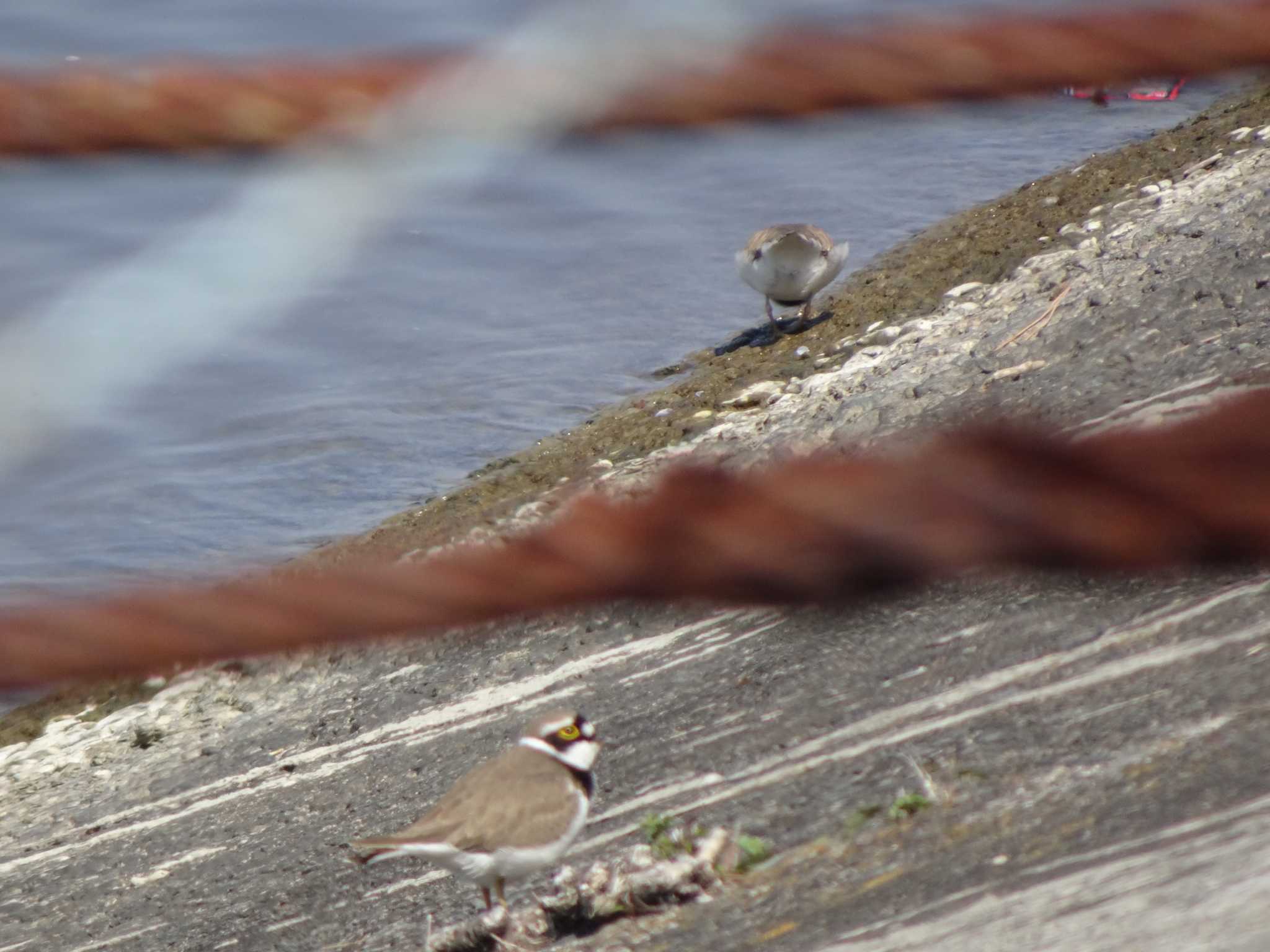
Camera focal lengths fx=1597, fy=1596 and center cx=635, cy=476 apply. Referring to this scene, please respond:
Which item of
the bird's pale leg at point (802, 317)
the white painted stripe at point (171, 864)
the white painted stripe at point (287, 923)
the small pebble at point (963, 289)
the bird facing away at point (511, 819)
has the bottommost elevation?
the white painted stripe at point (287, 923)

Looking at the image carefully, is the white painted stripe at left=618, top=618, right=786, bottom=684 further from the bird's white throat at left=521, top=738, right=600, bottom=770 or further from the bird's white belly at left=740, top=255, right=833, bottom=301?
the bird's white belly at left=740, top=255, right=833, bottom=301

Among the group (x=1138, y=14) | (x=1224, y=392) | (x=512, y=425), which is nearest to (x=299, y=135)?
(x=1138, y=14)

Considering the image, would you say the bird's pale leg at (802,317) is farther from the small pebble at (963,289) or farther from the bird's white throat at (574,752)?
the bird's white throat at (574,752)

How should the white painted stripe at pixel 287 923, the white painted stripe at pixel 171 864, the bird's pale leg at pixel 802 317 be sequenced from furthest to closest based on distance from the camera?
the bird's pale leg at pixel 802 317, the white painted stripe at pixel 171 864, the white painted stripe at pixel 287 923

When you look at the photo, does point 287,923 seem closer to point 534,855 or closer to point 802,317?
point 534,855

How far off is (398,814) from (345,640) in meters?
4.63

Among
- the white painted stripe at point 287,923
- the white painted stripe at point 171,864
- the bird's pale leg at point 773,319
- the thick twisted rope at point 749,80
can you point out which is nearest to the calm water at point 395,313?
the bird's pale leg at point 773,319

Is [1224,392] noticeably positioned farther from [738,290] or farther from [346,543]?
[738,290]

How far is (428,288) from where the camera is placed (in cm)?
1279

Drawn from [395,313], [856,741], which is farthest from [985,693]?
[395,313]

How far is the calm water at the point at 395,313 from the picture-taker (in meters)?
9.70

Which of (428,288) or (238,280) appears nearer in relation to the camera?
(238,280)

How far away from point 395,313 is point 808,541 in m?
11.5

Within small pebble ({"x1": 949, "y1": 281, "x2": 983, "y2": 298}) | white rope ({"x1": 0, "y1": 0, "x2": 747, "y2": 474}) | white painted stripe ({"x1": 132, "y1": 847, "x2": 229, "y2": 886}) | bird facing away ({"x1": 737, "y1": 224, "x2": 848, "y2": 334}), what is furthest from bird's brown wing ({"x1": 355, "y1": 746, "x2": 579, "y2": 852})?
bird facing away ({"x1": 737, "y1": 224, "x2": 848, "y2": 334})
